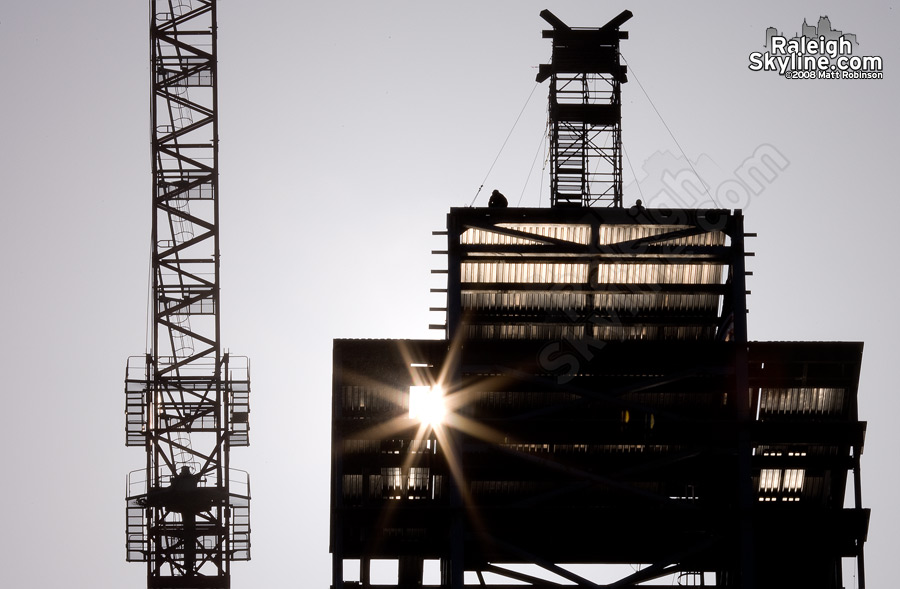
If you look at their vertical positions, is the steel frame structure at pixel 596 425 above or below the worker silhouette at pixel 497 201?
below

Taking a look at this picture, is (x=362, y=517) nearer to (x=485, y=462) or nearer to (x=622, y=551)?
(x=485, y=462)

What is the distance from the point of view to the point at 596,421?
82500 mm

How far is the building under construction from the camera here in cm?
8162

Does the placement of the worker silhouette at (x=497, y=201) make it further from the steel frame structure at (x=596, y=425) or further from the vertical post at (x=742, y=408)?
the vertical post at (x=742, y=408)

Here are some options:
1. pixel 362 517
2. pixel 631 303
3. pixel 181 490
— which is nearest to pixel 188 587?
pixel 181 490

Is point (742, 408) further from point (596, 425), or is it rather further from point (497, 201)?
point (497, 201)

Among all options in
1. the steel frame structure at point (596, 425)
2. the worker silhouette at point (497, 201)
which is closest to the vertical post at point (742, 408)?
the steel frame structure at point (596, 425)

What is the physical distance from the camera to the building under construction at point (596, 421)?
268 feet

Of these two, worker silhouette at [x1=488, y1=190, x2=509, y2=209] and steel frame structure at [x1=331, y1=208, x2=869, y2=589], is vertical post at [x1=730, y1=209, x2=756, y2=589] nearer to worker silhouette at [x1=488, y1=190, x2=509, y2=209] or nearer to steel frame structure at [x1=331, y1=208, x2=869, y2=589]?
steel frame structure at [x1=331, y1=208, x2=869, y2=589]

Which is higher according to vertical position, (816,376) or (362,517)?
(816,376)

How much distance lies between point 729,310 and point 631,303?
359cm

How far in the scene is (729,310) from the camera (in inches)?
3273

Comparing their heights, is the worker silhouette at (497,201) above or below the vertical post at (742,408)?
above

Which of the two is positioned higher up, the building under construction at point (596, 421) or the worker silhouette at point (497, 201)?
the worker silhouette at point (497, 201)
